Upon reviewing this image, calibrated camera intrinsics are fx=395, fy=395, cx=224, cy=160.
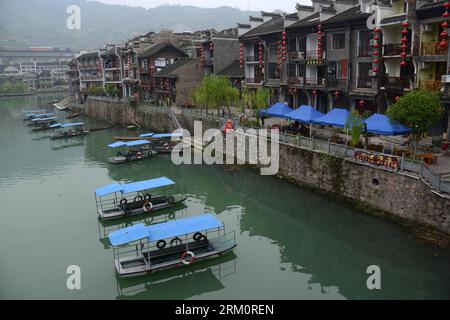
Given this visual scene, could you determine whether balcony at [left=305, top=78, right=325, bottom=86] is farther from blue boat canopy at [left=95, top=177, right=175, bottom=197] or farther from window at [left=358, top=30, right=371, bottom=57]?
blue boat canopy at [left=95, top=177, right=175, bottom=197]

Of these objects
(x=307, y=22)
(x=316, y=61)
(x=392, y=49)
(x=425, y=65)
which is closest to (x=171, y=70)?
(x=307, y=22)

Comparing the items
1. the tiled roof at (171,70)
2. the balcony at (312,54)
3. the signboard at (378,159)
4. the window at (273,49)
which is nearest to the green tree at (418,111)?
the signboard at (378,159)

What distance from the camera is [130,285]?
759 inches

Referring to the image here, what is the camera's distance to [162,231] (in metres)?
20.5

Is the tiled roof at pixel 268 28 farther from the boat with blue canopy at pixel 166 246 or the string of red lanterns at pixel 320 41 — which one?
the boat with blue canopy at pixel 166 246

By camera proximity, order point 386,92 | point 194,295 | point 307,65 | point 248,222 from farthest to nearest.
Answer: point 307,65, point 386,92, point 248,222, point 194,295

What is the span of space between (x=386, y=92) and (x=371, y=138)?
3.90 metres

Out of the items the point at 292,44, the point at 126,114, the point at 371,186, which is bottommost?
the point at 371,186

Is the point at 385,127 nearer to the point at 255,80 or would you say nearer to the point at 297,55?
the point at 297,55

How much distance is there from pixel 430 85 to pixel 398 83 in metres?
3.28

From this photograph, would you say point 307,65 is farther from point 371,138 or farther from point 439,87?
point 439,87

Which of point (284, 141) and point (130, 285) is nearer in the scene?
point (130, 285)

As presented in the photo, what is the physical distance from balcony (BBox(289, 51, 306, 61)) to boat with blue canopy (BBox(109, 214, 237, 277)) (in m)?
25.6

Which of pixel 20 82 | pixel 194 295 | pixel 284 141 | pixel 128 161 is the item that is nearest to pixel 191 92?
pixel 128 161
